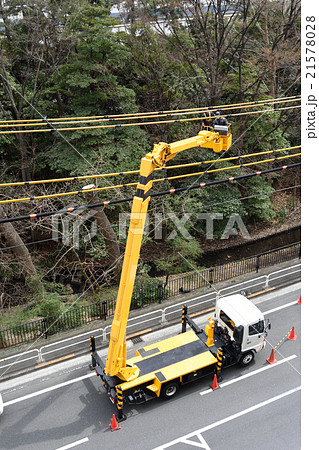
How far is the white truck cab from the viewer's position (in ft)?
37.2

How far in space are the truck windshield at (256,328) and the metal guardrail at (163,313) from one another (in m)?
2.59

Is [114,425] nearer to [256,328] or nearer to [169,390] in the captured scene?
[169,390]

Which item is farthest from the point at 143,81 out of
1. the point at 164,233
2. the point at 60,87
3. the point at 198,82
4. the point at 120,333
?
the point at 120,333

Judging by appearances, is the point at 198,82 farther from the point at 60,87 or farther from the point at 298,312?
A: the point at 298,312

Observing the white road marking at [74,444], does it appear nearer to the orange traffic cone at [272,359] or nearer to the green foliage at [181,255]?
the orange traffic cone at [272,359]

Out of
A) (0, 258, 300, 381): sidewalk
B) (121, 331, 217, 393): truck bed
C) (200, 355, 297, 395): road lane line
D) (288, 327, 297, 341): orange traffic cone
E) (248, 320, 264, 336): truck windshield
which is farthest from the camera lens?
(288, 327, 297, 341): orange traffic cone

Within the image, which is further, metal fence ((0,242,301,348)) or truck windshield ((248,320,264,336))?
metal fence ((0,242,301,348))

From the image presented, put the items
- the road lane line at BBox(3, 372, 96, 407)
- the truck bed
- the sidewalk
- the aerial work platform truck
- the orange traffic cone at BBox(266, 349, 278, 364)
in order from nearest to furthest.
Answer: the aerial work platform truck, the truck bed, the road lane line at BBox(3, 372, 96, 407), the orange traffic cone at BBox(266, 349, 278, 364), the sidewalk

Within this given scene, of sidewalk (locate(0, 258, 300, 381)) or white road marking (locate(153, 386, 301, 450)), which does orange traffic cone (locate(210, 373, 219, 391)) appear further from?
sidewalk (locate(0, 258, 300, 381))

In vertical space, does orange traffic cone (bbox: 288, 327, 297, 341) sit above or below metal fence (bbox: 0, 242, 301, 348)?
below

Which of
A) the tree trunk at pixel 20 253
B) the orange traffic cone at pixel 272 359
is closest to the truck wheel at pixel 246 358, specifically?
the orange traffic cone at pixel 272 359

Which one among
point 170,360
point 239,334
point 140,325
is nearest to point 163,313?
point 140,325

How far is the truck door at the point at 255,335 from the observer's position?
37.6ft

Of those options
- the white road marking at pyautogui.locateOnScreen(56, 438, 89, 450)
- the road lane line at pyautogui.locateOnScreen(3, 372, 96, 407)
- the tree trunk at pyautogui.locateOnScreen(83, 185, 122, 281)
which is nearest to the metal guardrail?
the road lane line at pyautogui.locateOnScreen(3, 372, 96, 407)
